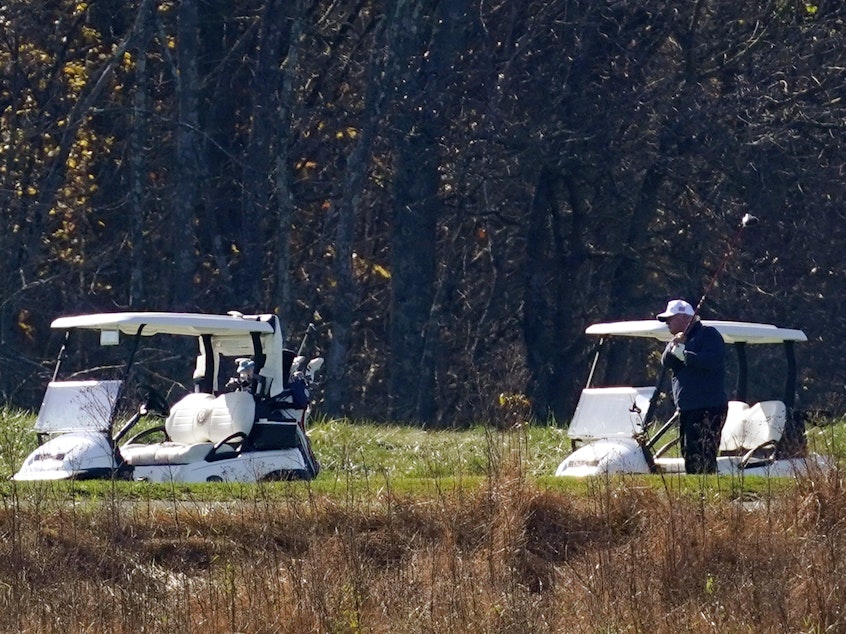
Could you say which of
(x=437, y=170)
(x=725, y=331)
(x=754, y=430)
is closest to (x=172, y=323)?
(x=725, y=331)

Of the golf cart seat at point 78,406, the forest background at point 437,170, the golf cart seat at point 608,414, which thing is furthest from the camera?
the forest background at point 437,170

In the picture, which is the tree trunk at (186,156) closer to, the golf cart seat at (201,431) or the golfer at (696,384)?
the golf cart seat at (201,431)

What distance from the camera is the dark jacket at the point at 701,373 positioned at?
46.4 ft

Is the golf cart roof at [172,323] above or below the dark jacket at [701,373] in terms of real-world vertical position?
above

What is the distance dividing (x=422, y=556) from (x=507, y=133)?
1405 cm

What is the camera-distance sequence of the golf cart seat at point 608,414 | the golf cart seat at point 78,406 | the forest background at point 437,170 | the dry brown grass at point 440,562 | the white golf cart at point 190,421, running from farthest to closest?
1. the forest background at point 437,170
2. the golf cart seat at point 608,414
3. the golf cart seat at point 78,406
4. the white golf cart at point 190,421
5. the dry brown grass at point 440,562

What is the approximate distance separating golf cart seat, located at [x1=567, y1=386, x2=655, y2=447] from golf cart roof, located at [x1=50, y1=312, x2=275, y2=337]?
2790mm

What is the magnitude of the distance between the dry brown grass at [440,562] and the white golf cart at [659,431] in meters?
1.48

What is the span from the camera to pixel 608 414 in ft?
49.9

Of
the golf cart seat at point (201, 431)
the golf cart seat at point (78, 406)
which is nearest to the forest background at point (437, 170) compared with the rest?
the golf cart seat at point (201, 431)

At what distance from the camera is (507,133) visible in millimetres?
25000

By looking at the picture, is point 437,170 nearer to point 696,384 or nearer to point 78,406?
point 78,406

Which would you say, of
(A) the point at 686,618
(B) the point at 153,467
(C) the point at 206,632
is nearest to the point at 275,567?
(C) the point at 206,632

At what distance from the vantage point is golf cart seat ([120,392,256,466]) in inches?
583
